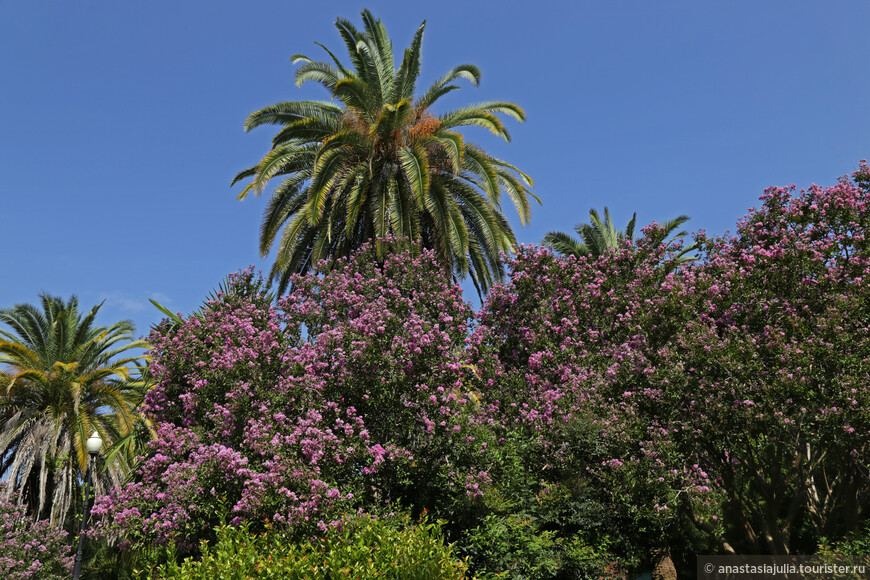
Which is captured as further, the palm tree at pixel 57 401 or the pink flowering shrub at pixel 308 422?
the palm tree at pixel 57 401

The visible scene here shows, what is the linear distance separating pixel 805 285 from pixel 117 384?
19.5 metres

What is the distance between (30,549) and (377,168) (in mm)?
12535

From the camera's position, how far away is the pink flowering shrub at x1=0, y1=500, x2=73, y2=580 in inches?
608

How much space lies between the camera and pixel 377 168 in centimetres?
1630

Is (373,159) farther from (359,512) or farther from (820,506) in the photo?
(820,506)

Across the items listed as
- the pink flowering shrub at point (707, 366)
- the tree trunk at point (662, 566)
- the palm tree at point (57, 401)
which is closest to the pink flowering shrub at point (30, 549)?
the palm tree at point (57, 401)

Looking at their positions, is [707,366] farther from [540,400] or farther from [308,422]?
[308,422]

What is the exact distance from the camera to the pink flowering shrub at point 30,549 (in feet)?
50.7

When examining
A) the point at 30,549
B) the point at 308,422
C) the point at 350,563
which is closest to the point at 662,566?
the point at 308,422

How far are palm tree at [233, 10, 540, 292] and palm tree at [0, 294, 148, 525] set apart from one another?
24.7 ft

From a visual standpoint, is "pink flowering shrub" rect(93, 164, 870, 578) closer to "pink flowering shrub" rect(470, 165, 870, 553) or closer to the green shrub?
"pink flowering shrub" rect(470, 165, 870, 553)

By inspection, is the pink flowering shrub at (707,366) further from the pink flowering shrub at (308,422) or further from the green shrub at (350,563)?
the green shrub at (350,563)

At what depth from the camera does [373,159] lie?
1630cm

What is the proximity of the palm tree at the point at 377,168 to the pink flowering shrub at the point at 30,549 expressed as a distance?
27.9 ft
